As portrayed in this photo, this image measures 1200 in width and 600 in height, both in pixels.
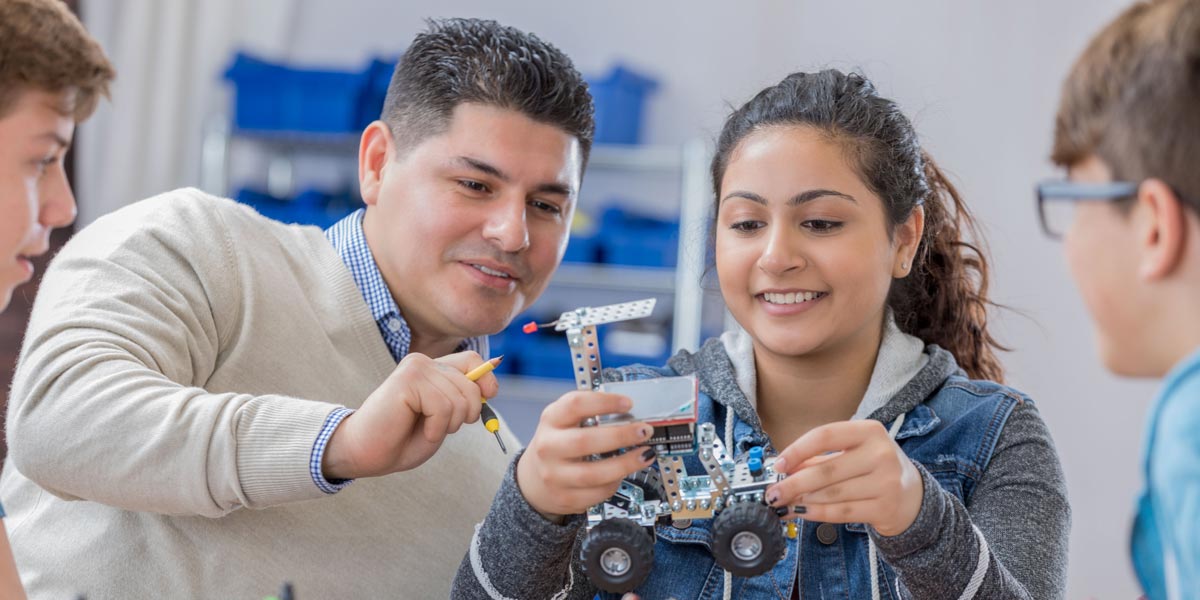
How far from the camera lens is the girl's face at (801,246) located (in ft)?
4.90

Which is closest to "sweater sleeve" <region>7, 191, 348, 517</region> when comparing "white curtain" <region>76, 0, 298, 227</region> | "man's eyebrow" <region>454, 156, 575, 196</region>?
"man's eyebrow" <region>454, 156, 575, 196</region>

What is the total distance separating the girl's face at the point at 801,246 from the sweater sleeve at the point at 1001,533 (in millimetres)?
270

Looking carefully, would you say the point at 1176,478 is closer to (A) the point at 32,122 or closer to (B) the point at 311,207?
(A) the point at 32,122

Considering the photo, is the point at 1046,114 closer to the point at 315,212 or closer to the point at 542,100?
the point at 315,212

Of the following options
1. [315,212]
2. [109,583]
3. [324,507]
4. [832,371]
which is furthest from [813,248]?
[315,212]

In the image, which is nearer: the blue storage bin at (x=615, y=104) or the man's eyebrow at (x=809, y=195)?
the man's eyebrow at (x=809, y=195)

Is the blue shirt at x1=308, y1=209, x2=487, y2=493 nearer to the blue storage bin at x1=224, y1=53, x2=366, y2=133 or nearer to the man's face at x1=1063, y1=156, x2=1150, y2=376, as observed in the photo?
the man's face at x1=1063, y1=156, x2=1150, y2=376

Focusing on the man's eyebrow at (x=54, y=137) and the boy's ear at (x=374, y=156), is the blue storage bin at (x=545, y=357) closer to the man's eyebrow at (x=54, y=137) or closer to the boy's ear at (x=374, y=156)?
the boy's ear at (x=374, y=156)

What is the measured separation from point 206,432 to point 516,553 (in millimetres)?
379

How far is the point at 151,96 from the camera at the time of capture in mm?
4586

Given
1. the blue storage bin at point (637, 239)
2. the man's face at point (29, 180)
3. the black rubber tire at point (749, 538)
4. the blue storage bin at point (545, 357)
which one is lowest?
the blue storage bin at point (545, 357)

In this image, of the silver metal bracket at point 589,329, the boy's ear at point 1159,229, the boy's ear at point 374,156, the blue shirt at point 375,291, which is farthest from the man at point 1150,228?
the boy's ear at point 374,156

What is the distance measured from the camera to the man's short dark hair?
178cm

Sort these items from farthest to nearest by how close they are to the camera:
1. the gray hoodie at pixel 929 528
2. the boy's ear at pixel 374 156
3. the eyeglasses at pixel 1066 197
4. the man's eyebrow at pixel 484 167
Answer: the boy's ear at pixel 374 156, the man's eyebrow at pixel 484 167, the gray hoodie at pixel 929 528, the eyeglasses at pixel 1066 197
